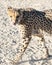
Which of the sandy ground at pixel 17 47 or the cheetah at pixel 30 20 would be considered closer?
the cheetah at pixel 30 20

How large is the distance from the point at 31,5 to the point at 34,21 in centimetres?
467

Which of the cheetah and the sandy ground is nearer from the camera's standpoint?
the cheetah

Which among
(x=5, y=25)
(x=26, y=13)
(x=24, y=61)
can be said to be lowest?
(x=24, y=61)

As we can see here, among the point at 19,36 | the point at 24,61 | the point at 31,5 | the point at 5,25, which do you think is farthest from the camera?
the point at 31,5

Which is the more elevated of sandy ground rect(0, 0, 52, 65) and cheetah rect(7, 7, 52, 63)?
cheetah rect(7, 7, 52, 63)

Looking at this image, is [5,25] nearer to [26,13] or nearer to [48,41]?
[48,41]

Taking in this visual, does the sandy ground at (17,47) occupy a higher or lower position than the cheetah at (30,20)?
lower

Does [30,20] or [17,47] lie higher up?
[30,20]

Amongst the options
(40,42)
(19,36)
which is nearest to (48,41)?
(40,42)

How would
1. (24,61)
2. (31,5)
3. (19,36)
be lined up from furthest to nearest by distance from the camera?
(31,5) < (19,36) < (24,61)

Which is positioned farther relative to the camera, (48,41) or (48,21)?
(48,41)

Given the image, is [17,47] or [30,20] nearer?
[30,20]

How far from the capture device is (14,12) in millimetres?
6031

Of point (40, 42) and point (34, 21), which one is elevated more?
point (34, 21)
